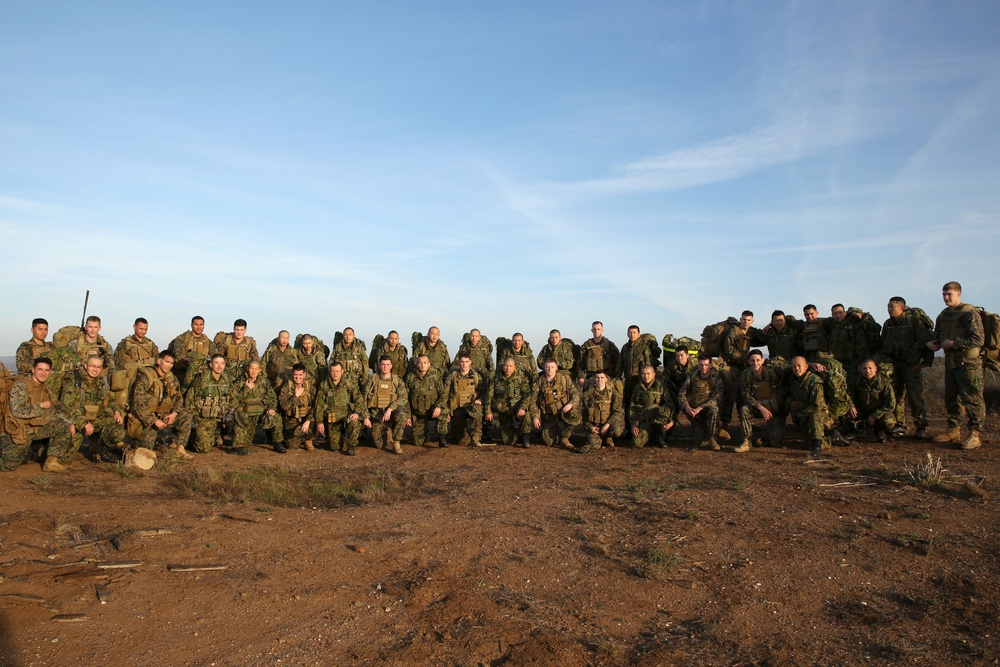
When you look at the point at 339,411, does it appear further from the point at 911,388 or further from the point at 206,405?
the point at 911,388

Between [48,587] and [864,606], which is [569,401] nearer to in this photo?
[864,606]

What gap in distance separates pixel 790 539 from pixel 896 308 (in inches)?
240

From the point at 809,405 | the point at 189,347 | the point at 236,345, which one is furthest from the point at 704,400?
the point at 189,347

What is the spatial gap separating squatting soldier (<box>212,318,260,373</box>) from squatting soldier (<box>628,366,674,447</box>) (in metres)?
6.98

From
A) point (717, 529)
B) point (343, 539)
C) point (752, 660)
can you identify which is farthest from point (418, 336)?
point (752, 660)

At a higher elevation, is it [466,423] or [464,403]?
[464,403]

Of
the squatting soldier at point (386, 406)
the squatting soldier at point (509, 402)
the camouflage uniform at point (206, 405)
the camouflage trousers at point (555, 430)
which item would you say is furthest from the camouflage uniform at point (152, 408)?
the camouflage trousers at point (555, 430)

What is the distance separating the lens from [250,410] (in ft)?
37.0

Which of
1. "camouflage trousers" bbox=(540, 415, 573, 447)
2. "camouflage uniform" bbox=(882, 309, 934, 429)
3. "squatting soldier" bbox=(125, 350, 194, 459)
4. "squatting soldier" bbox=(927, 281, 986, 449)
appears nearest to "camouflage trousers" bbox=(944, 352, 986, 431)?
"squatting soldier" bbox=(927, 281, 986, 449)

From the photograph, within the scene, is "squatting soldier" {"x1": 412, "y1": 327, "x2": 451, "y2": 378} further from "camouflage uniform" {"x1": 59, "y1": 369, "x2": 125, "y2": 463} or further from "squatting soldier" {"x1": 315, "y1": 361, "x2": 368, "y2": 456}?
"camouflage uniform" {"x1": 59, "y1": 369, "x2": 125, "y2": 463}

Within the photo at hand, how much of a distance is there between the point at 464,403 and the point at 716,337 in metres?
4.78

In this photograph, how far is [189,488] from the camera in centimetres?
877

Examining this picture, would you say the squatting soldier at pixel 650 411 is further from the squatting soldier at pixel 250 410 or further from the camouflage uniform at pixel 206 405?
the camouflage uniform at pixel 206 405

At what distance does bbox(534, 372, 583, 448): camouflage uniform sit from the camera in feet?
38.2
